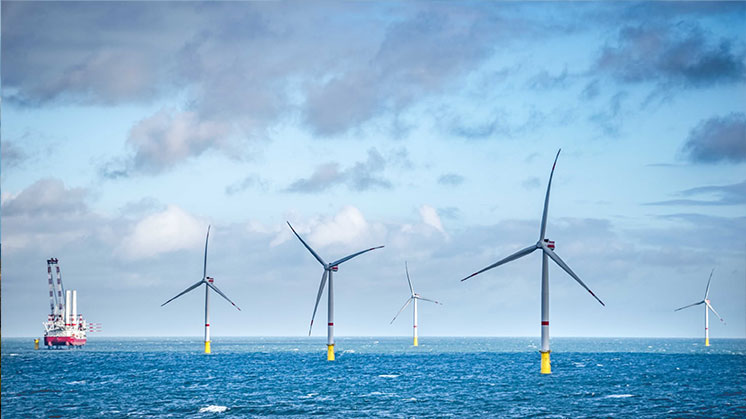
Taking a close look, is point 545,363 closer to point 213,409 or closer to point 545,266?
point 545,266

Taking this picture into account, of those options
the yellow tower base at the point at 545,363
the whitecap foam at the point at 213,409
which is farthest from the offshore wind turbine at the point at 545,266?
the whitecap foam at the point at 213,409

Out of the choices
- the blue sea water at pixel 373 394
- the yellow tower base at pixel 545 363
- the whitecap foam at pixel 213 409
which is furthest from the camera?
the yellow tower base at pixel 545 363

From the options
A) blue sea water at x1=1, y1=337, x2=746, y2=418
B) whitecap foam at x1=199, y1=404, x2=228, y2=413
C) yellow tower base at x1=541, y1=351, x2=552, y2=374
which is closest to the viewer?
whitecap foam at x1=199, y1=404, x2=228, y2=413

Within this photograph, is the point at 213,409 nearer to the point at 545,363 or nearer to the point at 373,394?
the point at 373,394

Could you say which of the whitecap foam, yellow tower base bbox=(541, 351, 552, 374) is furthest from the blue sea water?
yellow tower base bbox=(541, 351, 552, 374)

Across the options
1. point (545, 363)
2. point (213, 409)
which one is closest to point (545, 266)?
point (545, 363)

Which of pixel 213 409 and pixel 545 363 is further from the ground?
pixel 545 363

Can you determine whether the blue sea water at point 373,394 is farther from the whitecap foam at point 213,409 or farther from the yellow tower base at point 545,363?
the yellow tower base at point 545,363

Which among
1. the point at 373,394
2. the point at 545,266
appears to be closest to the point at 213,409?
the point at 373,394

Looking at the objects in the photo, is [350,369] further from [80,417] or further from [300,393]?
[80,417]

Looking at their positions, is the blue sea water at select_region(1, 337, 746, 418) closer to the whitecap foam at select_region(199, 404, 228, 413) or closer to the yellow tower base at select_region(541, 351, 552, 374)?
the whitecap foam at select_region(199, 404, 228, 413)

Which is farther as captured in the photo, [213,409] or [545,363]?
[545,363]

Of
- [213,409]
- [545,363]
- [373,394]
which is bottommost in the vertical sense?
[373,394]

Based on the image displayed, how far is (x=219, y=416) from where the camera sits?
263 feet
